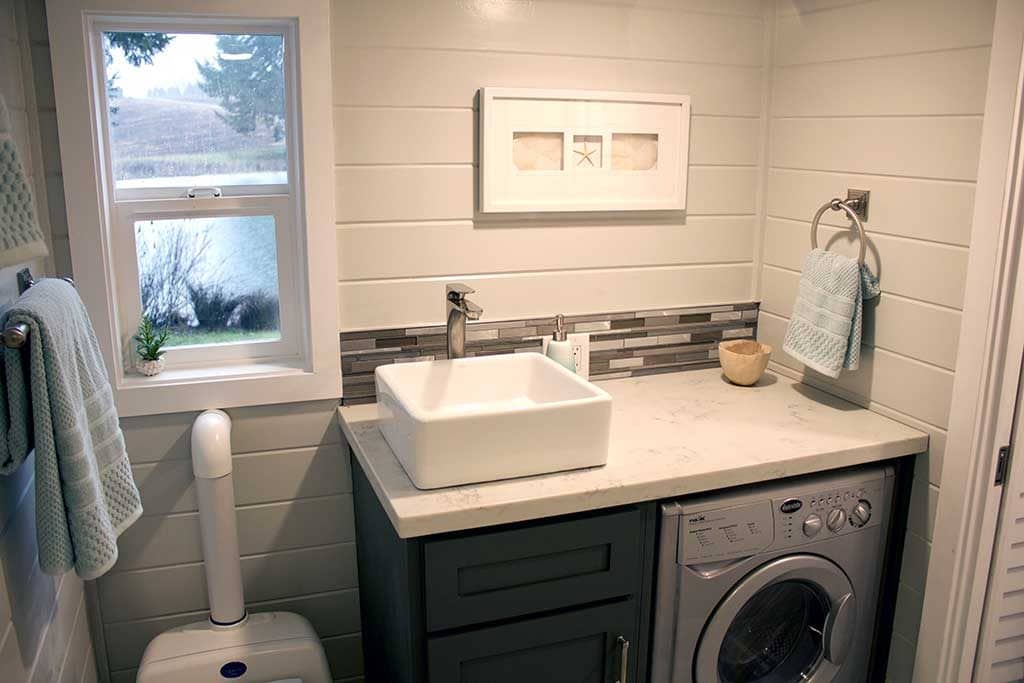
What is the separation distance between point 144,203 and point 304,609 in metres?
1.11

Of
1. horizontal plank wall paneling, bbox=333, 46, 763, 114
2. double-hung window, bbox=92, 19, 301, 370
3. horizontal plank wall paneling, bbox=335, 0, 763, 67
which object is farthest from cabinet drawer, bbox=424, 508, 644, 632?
horizontal plank wall paneling, bbox=335, 0, 763, 67

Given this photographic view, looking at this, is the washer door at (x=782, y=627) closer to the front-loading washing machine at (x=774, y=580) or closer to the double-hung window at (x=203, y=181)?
the front-loading washing machine at (x=774, y=580)

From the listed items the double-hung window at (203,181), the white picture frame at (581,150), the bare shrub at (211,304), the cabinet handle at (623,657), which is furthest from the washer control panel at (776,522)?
the bare shrub at (211,304)

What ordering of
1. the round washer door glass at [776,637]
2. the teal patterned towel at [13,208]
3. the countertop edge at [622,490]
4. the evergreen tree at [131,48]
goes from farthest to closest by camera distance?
the round washer door glass at [776,637] → the evergreen tree at [131,48] → the countertop edge at [622,490] → the teal patterned towel at [13,208]

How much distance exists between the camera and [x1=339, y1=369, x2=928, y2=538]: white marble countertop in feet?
5.53

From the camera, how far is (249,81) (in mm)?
2051

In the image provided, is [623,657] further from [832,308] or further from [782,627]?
[832,308]

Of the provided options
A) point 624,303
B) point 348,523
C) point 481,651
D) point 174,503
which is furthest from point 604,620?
point 174,503

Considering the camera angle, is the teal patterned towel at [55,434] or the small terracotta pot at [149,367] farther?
the small terracotta pot at [149,367]

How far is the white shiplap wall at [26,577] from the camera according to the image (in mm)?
1383

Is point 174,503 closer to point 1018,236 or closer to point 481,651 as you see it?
point 481,651

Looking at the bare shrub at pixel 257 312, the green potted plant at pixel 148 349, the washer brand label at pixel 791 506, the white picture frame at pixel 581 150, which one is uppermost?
the white picture frame at pixel 581 150

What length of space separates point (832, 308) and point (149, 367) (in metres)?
1.64

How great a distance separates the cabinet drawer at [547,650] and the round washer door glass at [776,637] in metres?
Result: 0.30
